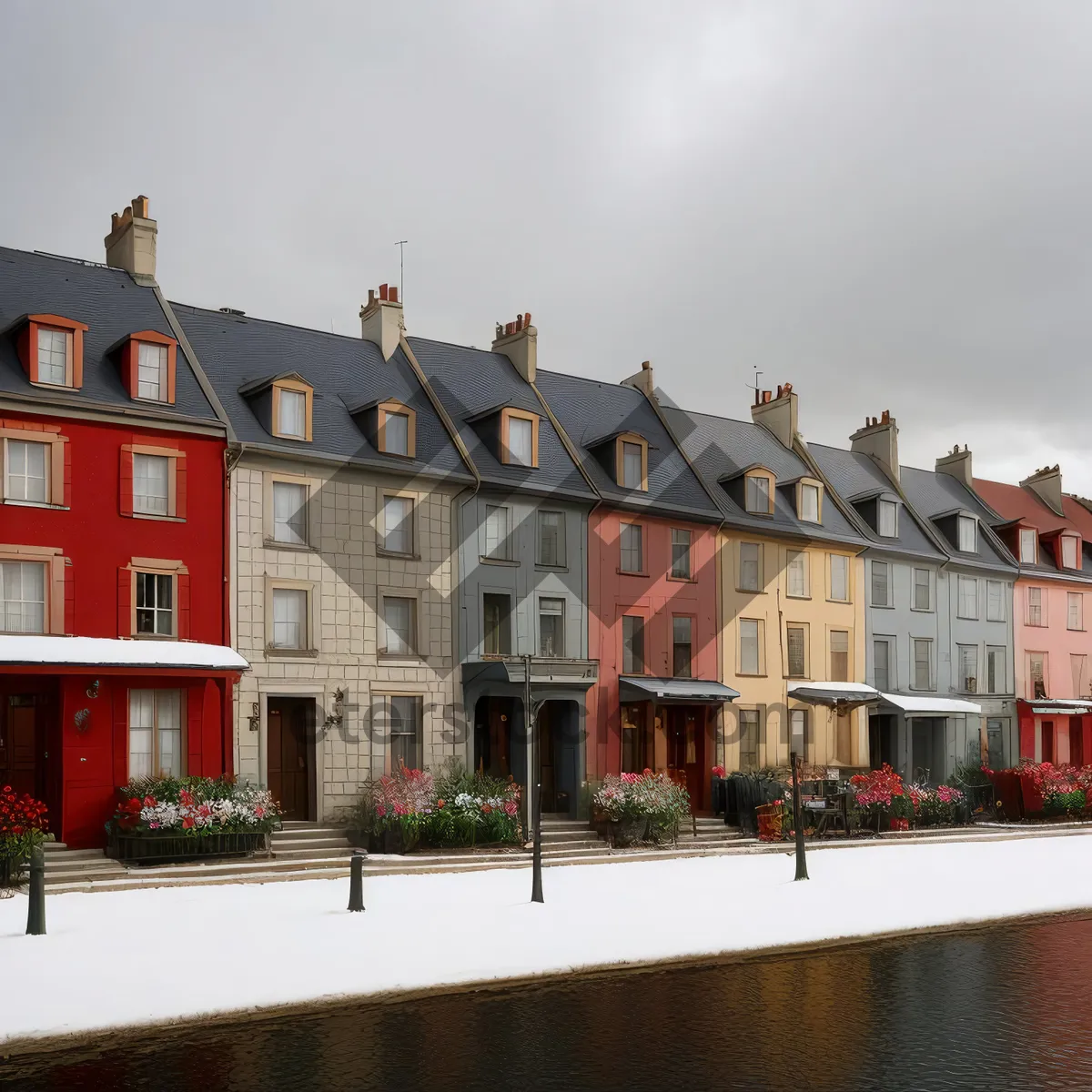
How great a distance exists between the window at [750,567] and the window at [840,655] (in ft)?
11.7

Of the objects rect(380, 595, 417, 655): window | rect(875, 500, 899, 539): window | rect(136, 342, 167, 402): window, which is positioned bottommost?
rect(380, 595, 417, 655): window

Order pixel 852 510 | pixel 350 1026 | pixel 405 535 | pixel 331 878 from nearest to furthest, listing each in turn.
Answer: pixel 350 1026
pixel 331 878
pixel 405 535
pixel 852 510

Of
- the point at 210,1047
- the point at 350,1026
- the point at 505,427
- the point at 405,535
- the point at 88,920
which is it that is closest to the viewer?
the point at 210,1047

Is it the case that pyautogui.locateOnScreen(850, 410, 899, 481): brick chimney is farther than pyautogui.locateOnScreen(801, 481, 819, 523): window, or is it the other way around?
pyautogui.locateOnScreen(850, 410, 899, 481): brick chimney

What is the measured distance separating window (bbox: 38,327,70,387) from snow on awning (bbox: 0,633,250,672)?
4974 mm

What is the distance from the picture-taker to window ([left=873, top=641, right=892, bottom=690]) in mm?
41062

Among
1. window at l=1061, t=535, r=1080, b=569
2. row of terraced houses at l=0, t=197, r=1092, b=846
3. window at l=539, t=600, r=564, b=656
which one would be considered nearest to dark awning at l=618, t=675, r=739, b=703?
row of terraced houses at l=0, t=197, r=1092, b=846

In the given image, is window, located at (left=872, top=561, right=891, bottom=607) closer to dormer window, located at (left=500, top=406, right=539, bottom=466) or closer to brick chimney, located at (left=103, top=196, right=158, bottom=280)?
dormer window, located at (left=500, top=406, right=539, bottom=466)

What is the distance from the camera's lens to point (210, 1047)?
11859 mm

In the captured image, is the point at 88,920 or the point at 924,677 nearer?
the point at 88,920

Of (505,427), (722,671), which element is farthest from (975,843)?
(505,427)

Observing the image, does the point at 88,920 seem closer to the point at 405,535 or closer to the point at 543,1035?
the point at 543,1035

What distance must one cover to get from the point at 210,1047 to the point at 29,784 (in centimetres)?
1423

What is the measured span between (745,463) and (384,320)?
12.5 m
